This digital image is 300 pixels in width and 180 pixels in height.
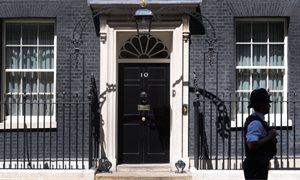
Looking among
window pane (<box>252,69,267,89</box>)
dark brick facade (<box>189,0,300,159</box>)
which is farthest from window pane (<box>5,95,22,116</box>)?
window pane (<box>252,69,267,89</box>)

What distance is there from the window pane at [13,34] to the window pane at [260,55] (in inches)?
201

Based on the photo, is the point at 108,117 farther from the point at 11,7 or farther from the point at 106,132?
the point at 11,7

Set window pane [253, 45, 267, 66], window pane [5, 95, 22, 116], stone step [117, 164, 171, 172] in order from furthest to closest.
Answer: window pane [253, 45, 267, 66], window pane [5, 95, 22, 116], stone step [117, 164, 171, 172]

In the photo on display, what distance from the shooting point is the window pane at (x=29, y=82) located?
12992 millimetres

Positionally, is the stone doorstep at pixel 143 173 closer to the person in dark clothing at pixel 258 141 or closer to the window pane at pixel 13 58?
the window pane at pixel 13 58

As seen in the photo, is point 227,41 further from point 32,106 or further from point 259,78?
point 32,106

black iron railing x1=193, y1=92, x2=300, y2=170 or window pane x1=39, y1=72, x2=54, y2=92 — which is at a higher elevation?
window pane x1=39, y1=72, x2=54, y2=92

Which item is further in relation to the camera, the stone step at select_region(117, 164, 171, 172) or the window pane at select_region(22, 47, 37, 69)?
the window pane at select_region(22, 47, 37, 69)

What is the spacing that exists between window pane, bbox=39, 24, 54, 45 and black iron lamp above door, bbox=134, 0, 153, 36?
1.93 meters

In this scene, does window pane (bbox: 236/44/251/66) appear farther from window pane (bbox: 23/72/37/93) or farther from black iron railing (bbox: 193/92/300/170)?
window pane (bbox: 23/72/37/93)

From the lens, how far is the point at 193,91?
1265 centimetres

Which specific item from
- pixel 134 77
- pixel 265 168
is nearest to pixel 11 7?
pixel 134 77

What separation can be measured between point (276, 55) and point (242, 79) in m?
0.90

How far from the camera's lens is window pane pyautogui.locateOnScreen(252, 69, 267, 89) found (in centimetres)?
1302
